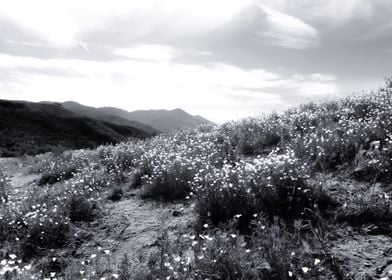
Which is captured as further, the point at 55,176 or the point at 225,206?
the point at 55,176

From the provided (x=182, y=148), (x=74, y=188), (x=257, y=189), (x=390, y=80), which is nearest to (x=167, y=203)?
(x=257, y=189)

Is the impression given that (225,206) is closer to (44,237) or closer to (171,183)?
(171,183)

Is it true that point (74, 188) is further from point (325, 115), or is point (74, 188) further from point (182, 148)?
point (325, 115)

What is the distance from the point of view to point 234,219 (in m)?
5.00

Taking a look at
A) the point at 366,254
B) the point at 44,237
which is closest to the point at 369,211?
the point at 366,254

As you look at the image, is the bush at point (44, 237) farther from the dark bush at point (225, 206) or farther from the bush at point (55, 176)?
the bush at point (55, 176)

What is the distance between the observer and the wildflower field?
13.6ft

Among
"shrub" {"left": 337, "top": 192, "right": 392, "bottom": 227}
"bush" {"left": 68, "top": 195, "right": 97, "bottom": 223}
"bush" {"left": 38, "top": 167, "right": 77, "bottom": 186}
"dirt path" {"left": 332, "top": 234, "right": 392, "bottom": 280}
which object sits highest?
"shrub" {"left": 337, "top": 192, "right": 392, "bottom": 227}

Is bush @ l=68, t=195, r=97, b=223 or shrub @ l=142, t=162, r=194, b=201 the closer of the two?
→ bush @ l=68, t=195, r=97, b=223

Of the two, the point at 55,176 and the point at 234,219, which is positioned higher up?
the point at 234,219

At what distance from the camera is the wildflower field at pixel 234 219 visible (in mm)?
4141

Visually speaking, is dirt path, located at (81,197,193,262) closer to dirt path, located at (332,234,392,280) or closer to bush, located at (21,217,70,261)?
bush, located at (21,217,70,261)

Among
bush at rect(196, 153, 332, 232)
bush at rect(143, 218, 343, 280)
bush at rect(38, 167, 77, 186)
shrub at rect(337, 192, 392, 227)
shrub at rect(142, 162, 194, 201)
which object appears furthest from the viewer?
bush at rect(38, 167, 77, 186)

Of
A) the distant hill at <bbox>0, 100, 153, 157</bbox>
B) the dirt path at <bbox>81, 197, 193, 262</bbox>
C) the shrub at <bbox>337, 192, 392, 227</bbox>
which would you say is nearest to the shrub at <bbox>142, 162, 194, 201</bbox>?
the dirt path at <bbox>81, 197, 193, 262</bbox>
